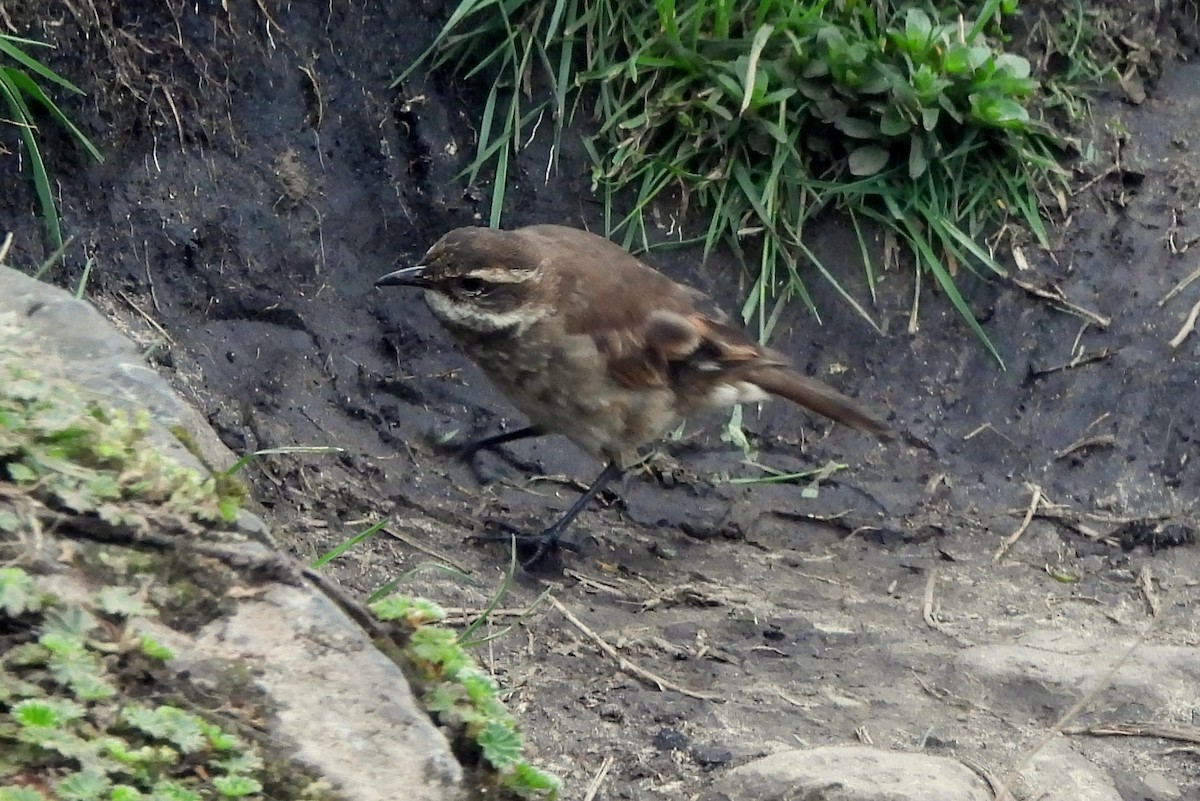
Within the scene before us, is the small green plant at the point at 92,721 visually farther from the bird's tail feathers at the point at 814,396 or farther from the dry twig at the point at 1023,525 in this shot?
the dry twig at the point at 1023,525

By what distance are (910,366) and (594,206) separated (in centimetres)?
171

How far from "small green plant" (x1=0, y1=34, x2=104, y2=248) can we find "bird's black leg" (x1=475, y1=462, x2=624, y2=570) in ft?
7.12

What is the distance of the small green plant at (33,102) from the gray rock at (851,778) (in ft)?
11.8

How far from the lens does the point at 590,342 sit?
18.2ft

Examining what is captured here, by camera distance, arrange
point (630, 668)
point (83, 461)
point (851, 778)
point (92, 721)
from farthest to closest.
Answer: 1. point (630, 668)
2. point (851, 778)
3. point (83, 461)
4. point (92, 721)

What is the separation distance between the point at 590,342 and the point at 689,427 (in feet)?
3.76

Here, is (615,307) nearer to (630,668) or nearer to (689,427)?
(689,427)

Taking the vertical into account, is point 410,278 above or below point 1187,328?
above

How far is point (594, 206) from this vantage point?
662 cm

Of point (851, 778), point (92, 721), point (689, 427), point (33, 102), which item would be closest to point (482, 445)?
point (689, 427)

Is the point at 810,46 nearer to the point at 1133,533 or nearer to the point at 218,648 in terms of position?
the point at 1133,533

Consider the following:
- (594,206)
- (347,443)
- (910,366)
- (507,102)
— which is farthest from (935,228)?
(347,443)

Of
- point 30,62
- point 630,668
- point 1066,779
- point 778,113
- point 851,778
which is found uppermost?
point 30,62

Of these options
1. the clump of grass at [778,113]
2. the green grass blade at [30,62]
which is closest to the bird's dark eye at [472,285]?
the clump of grass at [778,113]
